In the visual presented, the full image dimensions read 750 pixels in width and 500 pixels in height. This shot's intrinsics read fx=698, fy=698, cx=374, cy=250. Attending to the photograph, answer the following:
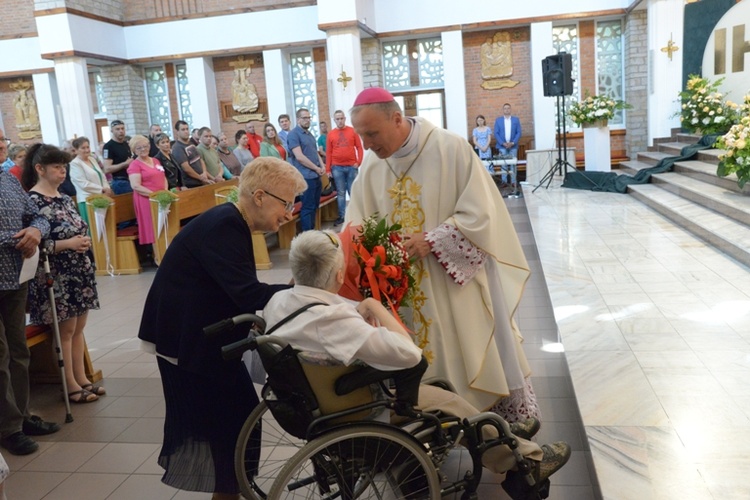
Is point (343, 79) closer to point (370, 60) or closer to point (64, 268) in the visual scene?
point (370, 60)

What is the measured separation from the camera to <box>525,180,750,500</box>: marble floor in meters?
2.68

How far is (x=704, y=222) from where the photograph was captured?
7668mm

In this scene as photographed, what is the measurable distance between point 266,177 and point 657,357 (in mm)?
2602

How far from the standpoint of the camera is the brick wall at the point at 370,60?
15.8 metres

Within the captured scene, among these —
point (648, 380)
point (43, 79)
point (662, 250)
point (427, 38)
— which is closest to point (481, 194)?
point (648, 380)

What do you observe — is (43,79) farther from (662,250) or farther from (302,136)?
(662,250)

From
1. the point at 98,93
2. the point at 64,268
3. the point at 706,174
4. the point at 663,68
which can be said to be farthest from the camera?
the point at 98,93

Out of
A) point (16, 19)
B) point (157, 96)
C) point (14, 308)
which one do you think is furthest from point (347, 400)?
point (16, 19)

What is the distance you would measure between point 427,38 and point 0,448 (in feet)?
46.7

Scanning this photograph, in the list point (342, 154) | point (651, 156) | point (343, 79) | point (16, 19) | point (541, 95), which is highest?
point (16, 19)

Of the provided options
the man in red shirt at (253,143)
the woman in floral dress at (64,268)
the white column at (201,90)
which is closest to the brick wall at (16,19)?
the white column at (201,90)

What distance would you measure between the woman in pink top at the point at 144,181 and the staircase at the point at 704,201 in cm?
625

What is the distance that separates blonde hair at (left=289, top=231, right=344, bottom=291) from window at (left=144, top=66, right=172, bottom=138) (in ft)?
53.1

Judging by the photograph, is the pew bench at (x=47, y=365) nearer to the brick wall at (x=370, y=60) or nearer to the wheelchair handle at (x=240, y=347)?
the wheelchair handle at (x=240, y=347)
